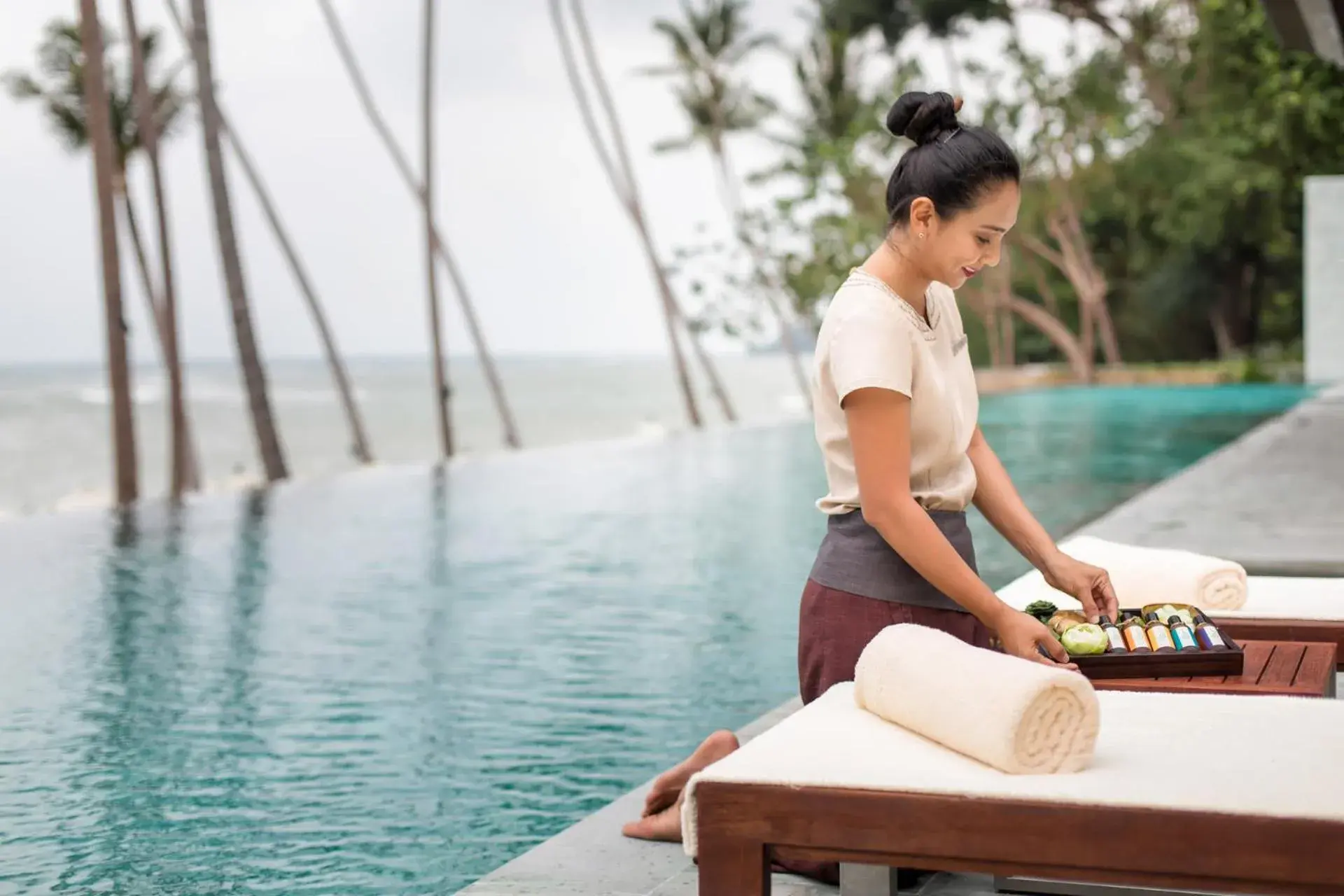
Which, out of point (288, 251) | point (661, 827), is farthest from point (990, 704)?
point (288, 251)

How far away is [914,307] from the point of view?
7.71ft

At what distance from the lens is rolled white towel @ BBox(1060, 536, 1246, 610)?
309 centimetres

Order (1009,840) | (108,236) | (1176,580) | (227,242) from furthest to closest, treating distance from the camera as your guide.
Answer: (227,242) < (108,236) < (1176,580) < (1009,840)

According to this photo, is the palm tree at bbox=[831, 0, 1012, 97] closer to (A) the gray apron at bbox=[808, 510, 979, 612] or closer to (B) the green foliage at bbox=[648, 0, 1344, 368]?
(B) the green foliage at bbox=[648, 0, 1344, 368]

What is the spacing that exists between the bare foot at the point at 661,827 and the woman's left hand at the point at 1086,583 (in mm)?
733

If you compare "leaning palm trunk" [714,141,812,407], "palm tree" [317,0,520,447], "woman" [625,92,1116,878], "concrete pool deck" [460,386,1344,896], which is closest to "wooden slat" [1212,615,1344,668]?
"concrete pool deck" [460,386,1344,896]

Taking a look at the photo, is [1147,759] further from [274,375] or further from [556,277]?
[274,375]

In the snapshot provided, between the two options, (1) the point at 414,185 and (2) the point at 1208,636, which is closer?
(2) the point at 1208,636

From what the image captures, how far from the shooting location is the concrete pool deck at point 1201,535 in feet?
7.99

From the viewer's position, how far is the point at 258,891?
3029mm

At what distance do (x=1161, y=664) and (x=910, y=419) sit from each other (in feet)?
1.96

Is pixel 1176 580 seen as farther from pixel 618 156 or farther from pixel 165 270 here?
pixel 618 156

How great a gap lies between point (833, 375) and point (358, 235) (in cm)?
5001

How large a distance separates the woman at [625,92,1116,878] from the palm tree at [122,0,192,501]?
12.5 meters
